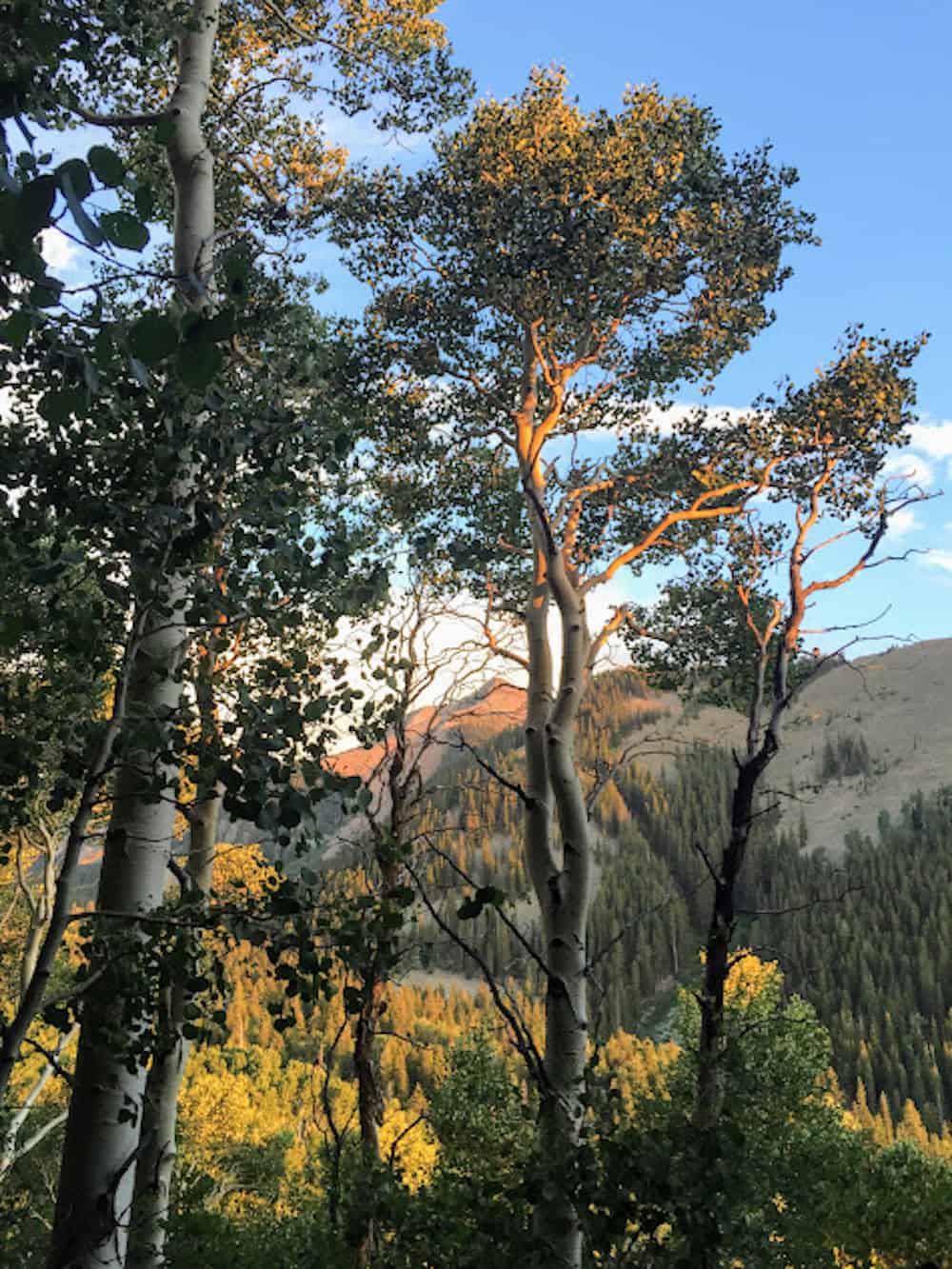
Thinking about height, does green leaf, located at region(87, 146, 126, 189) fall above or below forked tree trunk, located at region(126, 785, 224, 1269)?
above

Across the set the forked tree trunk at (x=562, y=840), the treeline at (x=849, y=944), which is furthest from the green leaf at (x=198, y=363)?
the treeline at (x=849, y=944)

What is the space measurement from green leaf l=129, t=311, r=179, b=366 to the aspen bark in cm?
143

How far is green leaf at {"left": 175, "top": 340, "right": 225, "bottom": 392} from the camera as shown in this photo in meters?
1.22

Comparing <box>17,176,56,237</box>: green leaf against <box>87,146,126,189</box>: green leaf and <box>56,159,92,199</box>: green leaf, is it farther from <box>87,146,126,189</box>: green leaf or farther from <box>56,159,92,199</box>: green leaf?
<box>87,146,126,189</box>: green leaf

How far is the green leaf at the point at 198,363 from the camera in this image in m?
1.22

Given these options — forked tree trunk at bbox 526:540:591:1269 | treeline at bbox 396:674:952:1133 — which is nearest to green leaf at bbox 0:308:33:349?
forked tree trunk at bbox 526:540:591:1269

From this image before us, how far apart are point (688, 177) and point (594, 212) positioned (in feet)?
3.55

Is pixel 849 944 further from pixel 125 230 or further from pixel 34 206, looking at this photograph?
pixel 34 206

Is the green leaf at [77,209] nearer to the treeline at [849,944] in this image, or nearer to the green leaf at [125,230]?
the green leaf at [125,230]

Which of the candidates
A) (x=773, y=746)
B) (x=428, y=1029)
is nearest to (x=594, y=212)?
(x=773, y=746)

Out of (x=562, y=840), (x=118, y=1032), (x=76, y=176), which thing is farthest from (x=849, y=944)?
(x=76, y=176)

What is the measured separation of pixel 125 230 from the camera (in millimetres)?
1347

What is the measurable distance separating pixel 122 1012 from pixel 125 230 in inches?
98.1

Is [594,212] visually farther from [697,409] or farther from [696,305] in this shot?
[697,409]
